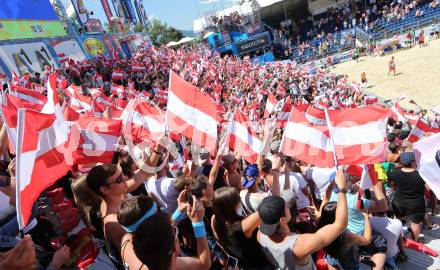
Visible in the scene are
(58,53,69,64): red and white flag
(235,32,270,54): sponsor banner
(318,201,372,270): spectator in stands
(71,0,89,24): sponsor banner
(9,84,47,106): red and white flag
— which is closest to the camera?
(318,201,372,270): spectator in stands

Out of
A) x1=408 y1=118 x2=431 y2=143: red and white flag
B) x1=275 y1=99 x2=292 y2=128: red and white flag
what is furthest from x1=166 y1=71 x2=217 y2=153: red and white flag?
x1=408 y1=118 x2=431 y2=143: red and white flag

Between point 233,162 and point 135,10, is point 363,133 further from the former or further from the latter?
point 135,10

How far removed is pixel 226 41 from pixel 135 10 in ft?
37.5

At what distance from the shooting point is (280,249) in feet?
8.83

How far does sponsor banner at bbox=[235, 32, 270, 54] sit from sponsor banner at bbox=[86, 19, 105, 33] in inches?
617

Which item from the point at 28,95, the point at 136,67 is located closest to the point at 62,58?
the point at 136,67

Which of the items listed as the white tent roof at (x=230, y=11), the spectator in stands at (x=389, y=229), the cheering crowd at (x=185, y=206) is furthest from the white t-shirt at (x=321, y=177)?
the white tent roof at (x=230, y=11)

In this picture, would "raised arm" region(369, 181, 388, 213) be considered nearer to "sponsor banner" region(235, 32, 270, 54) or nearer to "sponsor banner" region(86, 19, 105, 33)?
"sponsor banner" region(86, 19, 105, 33)

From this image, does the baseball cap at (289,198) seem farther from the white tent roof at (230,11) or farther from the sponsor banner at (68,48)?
the white tent roof at (230,11)

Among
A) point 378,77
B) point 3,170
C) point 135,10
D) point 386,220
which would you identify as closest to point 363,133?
point 386,220

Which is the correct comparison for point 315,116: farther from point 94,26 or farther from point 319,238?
point 94,26

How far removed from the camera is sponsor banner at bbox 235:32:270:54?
37656 mm

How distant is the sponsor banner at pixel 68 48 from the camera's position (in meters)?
17.1

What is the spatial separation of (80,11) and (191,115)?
21887mm
